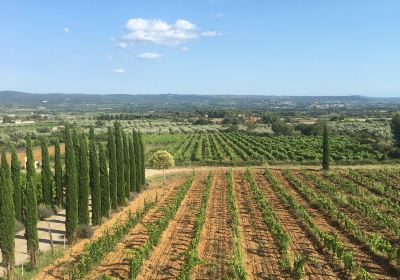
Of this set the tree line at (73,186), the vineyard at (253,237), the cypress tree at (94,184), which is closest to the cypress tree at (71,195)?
the tree line at (73,186)

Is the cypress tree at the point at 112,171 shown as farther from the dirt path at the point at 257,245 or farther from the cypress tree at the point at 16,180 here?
the dirt path at the point at 257,245

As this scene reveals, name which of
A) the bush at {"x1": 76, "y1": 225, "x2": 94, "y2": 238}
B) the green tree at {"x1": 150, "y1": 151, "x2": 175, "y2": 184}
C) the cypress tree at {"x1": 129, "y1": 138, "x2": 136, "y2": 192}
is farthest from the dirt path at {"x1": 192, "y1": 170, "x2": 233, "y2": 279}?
the green tree at {"x1": 150, "y1": 151, "x2": 175, "y2": 184}

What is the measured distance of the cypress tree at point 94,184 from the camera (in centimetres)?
2691

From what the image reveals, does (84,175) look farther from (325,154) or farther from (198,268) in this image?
(325,154)

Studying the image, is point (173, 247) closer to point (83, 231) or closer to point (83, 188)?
point (83, 231)

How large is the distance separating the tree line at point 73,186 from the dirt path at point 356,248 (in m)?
13.3

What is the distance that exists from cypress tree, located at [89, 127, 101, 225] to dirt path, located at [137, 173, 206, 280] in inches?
182

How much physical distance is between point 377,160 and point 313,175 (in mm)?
14749

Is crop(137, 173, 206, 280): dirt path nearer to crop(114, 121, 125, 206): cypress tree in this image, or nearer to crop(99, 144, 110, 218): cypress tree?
crop(114, 121, 125, 206): cypress tree

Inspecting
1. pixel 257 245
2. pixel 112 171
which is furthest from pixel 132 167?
pixel 257 245

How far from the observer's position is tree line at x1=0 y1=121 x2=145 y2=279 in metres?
18.9

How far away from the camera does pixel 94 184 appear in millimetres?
27375

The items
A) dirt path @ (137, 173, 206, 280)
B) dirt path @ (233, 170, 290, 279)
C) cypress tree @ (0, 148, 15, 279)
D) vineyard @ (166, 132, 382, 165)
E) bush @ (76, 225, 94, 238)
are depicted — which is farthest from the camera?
vineyard @ (166, 132, 382, 165)

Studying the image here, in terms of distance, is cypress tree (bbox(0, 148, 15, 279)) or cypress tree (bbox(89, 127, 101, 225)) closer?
cypress tree (bbox(0, 148, 15, 279))
